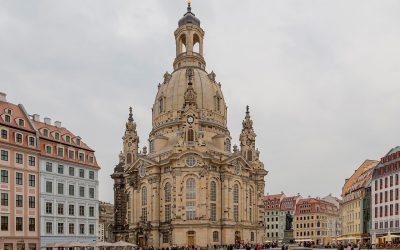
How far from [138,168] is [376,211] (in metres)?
51.2

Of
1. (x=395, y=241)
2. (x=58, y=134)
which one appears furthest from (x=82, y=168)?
(x=395, y=241)

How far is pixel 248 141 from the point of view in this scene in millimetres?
129500

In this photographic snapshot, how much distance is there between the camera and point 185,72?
127 meters

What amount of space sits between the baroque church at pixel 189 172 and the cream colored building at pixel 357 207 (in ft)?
71.2

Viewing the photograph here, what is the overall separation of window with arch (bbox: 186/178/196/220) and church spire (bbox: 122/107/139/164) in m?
23.6

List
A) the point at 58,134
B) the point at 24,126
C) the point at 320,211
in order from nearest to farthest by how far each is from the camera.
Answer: the point at 24,126
the point at 58,134
the point at 320,211

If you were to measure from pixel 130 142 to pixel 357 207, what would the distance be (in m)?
55.8

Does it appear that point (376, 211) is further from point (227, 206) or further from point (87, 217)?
point (87, 217)

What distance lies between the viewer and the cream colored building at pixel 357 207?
11550 cm

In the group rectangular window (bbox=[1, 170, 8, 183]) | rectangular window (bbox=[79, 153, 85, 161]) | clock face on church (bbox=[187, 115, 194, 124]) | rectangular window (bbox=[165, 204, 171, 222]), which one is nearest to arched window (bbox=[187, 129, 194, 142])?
clock face on church (bbox=[187, 115, 194, 124])

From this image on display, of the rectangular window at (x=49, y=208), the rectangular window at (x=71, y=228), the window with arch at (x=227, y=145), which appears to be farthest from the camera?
the window with arch at (x=227, y=145)

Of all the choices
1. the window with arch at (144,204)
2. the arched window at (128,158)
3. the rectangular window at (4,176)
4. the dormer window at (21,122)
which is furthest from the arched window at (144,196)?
the rectangular window at (4,176)

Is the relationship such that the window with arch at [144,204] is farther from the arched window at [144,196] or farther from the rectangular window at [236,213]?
the rectangular window at [236,213]

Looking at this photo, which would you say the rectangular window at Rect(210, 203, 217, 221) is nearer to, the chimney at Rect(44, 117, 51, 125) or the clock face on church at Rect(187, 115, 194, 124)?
the clock face on church at Rect(187, 115, 194, 124)
